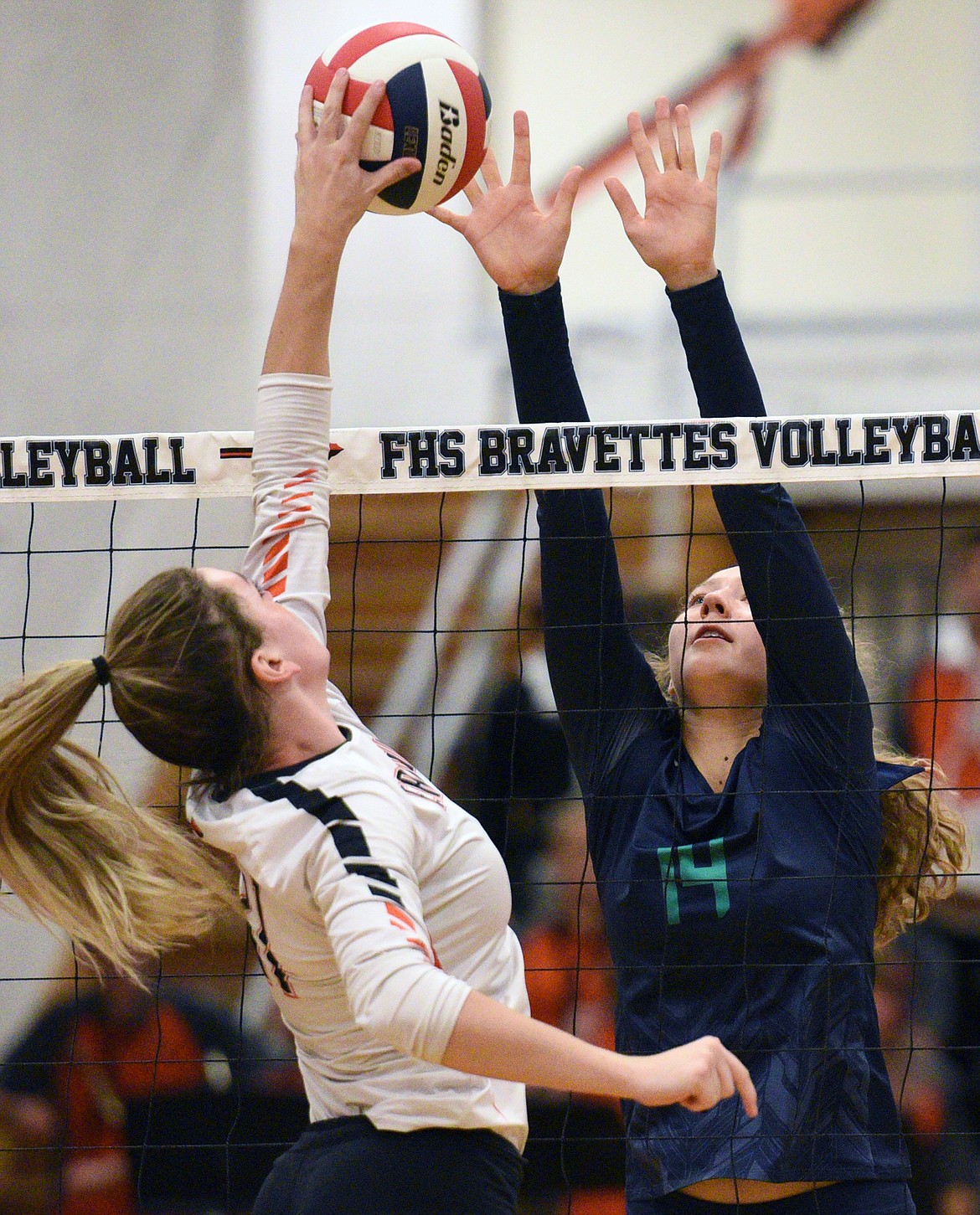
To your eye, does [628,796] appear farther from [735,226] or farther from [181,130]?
[181,130]

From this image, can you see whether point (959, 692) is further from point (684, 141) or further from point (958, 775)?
point (684, 141)

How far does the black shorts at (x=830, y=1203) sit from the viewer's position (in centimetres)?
200

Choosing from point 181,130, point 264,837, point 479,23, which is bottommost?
point 264,837

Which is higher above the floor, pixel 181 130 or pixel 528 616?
pixel 181 130

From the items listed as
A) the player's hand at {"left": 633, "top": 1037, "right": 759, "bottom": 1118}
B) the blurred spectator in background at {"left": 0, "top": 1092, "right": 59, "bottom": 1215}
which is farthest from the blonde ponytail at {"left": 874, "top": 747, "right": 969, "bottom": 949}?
the blurred spectator in background at {"left": 0, "top": 1092, "right": 59, "bottom": 1215}

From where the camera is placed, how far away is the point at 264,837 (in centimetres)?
155

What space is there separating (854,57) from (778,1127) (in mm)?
4410

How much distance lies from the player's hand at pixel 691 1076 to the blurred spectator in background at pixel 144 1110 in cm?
292

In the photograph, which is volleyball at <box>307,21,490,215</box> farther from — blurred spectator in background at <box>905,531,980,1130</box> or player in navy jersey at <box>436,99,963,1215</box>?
blurred spectator in background at <box>905,531,980,1130</box>

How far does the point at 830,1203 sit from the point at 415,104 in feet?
6.05

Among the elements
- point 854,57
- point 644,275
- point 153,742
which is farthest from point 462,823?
point 854,57

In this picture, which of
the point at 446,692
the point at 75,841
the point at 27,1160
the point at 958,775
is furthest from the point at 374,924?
the point at 27,1160

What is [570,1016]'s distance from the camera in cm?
411

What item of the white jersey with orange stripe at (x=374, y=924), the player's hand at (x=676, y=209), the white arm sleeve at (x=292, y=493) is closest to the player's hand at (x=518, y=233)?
the player's hand at (x=676, y=209)
